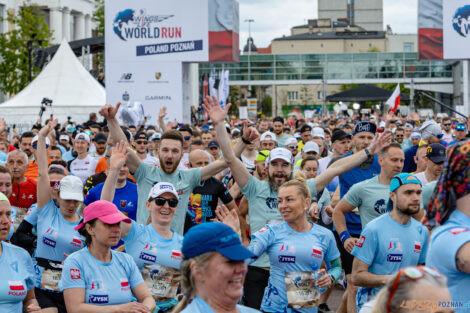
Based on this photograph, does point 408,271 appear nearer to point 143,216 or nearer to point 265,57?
point 143,216

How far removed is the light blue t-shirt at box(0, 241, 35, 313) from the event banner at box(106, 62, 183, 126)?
20720 mm

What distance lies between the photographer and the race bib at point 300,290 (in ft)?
17.1

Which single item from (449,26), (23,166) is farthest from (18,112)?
(23,166)

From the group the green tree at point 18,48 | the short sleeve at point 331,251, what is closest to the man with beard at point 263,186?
the short sleeve at point 331,251

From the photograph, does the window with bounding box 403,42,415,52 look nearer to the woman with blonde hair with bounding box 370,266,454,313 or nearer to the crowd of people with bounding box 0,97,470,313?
the crowd of people with bounding box 0,97,470,313

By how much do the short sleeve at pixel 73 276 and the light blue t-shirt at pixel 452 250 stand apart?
251 centimetres

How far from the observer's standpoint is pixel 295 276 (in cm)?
528

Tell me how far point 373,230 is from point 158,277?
1.64 metres

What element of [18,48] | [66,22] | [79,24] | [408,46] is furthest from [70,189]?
[408,46]

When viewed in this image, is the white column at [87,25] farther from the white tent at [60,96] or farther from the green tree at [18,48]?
the white tent at [60,96]

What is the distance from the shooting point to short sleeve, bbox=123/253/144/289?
4.99 meters

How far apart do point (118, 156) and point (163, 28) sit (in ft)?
69.3

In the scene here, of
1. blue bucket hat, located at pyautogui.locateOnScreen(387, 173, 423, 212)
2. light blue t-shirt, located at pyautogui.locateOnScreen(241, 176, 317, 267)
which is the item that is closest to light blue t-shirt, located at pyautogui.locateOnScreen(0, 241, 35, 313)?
light blue t-shirt, located at pyautogui.locateOnScreen(241, 176, 317, 267)

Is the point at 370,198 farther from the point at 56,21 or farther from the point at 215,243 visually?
the point at 56,21
